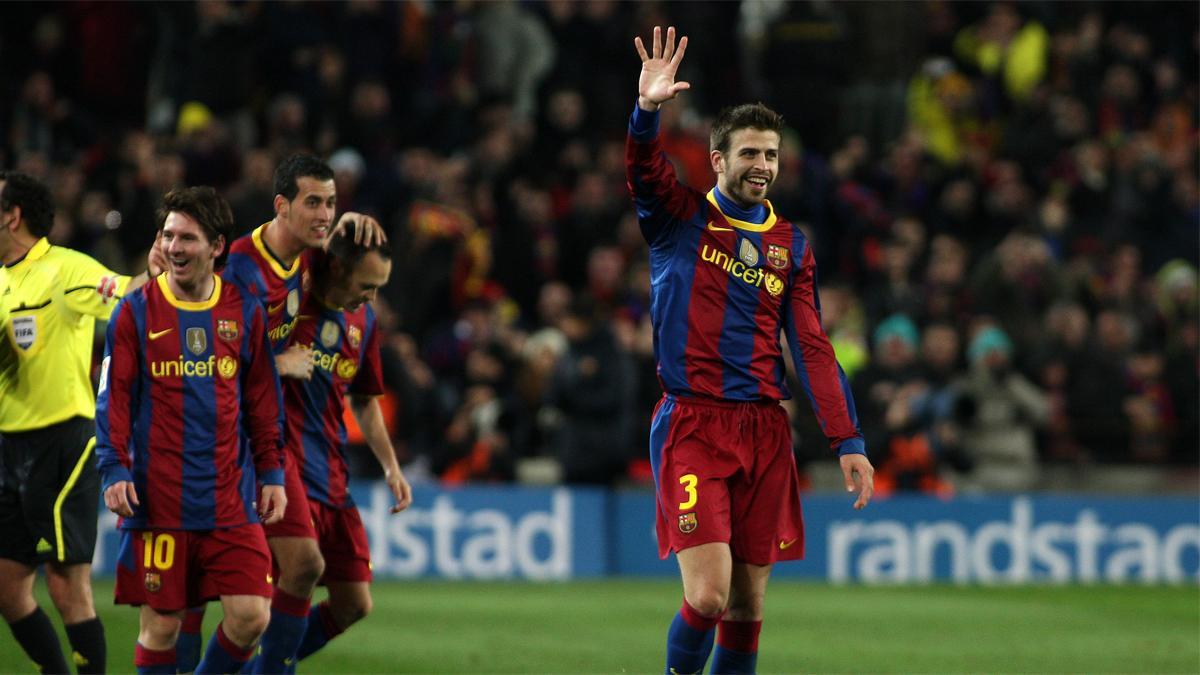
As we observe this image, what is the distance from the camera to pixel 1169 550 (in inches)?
621

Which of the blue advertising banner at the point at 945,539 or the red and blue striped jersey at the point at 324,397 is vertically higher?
the red and blue striped jersey at the point at 324,397

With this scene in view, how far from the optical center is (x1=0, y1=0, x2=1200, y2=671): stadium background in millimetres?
15461

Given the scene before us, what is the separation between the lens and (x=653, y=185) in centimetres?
704

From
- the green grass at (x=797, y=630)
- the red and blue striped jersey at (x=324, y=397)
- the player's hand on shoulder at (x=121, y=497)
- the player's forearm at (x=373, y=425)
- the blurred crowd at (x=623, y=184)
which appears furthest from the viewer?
the blurred crowd at (x=623, y=184)

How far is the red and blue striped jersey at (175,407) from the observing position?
665 cm

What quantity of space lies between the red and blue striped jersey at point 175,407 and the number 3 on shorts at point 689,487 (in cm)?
168

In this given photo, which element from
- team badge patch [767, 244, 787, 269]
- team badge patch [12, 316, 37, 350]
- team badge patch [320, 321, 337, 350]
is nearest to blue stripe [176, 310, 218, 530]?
team badge patch [320, 321, 337, 350]

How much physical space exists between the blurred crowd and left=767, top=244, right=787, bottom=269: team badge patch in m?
7.80

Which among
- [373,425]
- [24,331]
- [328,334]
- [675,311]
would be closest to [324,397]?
[328,334]

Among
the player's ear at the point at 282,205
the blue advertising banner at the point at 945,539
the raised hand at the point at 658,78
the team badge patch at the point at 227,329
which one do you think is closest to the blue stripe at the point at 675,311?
the raised hand at the point at 658,78

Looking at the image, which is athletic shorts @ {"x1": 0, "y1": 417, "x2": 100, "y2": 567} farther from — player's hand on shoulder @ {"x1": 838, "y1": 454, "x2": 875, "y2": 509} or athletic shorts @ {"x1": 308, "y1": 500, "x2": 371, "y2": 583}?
player's hand on shoulder @ {"x1": 838, "y1": 454, "x2": 875, "y2": 509}

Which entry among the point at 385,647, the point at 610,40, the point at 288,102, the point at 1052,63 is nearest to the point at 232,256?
the point at 385,647

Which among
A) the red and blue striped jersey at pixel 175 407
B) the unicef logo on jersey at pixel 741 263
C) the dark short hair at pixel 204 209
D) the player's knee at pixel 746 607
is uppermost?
the dark short hair at pixel 204 209

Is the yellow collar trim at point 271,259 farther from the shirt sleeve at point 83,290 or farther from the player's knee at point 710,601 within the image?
the player's knee at point 710,601
